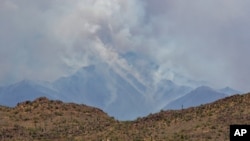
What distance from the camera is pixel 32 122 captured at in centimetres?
8344

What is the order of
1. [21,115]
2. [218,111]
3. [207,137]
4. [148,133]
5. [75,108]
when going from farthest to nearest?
[75,108] → [21,115] → [218,111] → [148,133] → [207,137]

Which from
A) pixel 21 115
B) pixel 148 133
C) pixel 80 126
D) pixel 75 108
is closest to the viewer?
pixel 148 133

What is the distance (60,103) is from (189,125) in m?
34.1

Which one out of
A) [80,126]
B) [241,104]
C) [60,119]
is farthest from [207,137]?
[60,119]

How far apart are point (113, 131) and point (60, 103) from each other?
25668 mm

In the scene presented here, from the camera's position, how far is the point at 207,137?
62.4m

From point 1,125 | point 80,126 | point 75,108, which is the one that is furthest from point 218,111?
point 1,125

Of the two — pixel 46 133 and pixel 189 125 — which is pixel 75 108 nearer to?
pixel 46 133

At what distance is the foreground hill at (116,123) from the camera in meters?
67.3

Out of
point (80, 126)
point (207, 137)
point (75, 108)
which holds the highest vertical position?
point (75, 108)

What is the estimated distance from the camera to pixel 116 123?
82.2 metres

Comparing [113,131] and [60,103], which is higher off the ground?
[60,103]

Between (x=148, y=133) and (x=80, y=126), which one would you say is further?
(x=80, y=126)

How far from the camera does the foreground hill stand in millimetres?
67312
